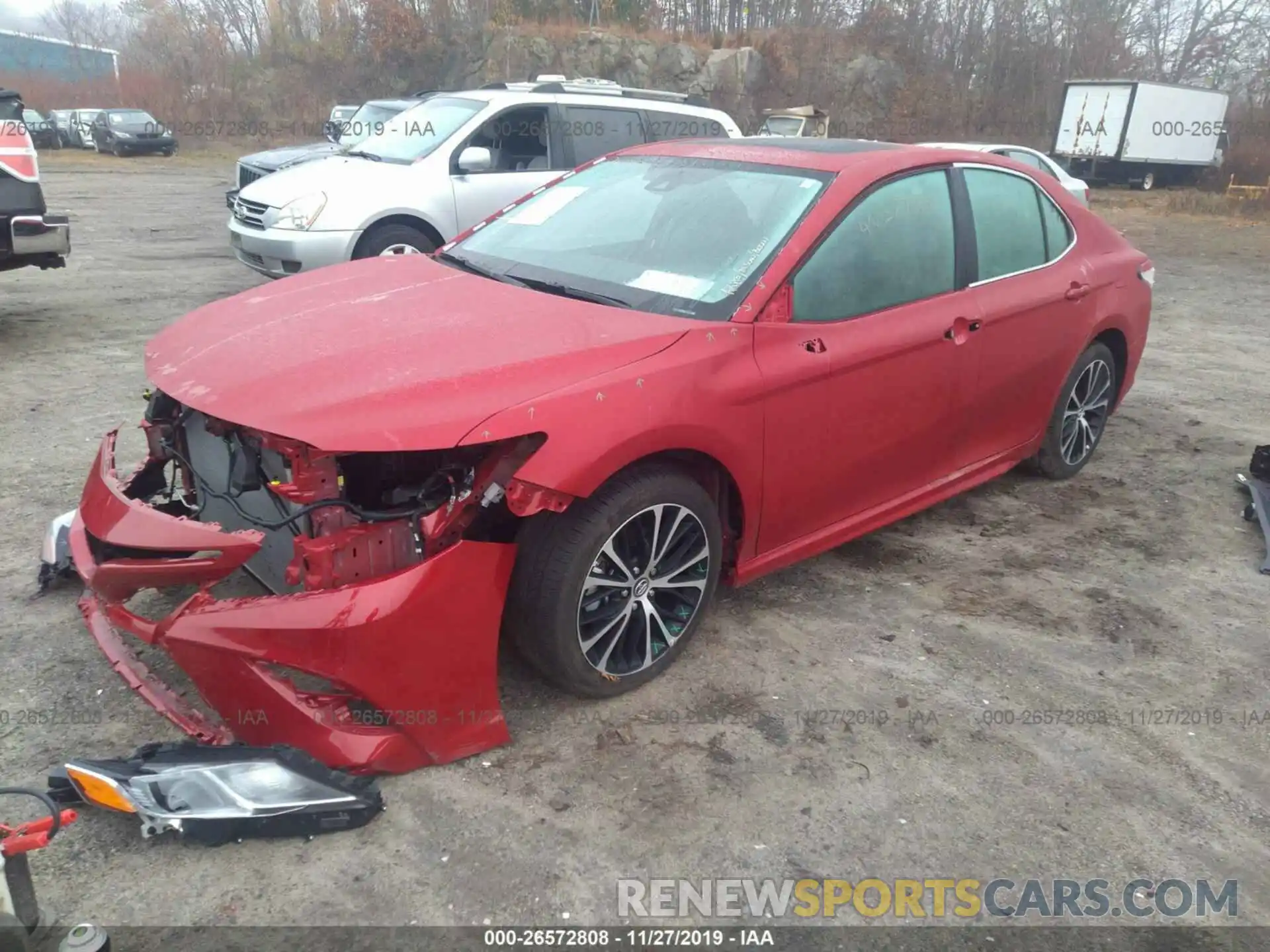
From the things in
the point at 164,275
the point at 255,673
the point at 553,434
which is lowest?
the point at 164,275

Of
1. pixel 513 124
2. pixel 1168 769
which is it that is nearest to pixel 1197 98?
pixel 513 124

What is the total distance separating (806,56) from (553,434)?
131 feet

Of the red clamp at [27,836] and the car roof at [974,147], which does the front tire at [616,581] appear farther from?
the car roof at [974,147]

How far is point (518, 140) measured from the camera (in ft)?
27.1

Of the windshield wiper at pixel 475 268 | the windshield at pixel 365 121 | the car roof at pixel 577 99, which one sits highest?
the car roof at pixel 577 99

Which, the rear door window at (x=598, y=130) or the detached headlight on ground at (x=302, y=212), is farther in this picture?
the rear door window at (x=598, y=130)

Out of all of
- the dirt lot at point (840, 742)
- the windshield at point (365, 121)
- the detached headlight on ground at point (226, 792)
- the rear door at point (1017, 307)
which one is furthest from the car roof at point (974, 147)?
the windshield at point (365, 121)

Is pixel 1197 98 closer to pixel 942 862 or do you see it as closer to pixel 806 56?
pixel 806 56

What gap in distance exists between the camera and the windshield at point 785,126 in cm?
2153

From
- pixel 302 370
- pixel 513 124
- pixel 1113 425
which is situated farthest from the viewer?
pixel 513 124

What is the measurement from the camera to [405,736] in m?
2.59

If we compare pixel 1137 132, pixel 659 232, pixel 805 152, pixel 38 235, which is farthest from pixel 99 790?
pixel 1137 132

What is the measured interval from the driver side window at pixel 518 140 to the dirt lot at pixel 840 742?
14.5 ft

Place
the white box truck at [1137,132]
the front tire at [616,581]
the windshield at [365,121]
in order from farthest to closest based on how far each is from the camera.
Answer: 1. the white box truck at [1137,132]
2. the windshield at [365,121]
3. the front tire at [616,581]
